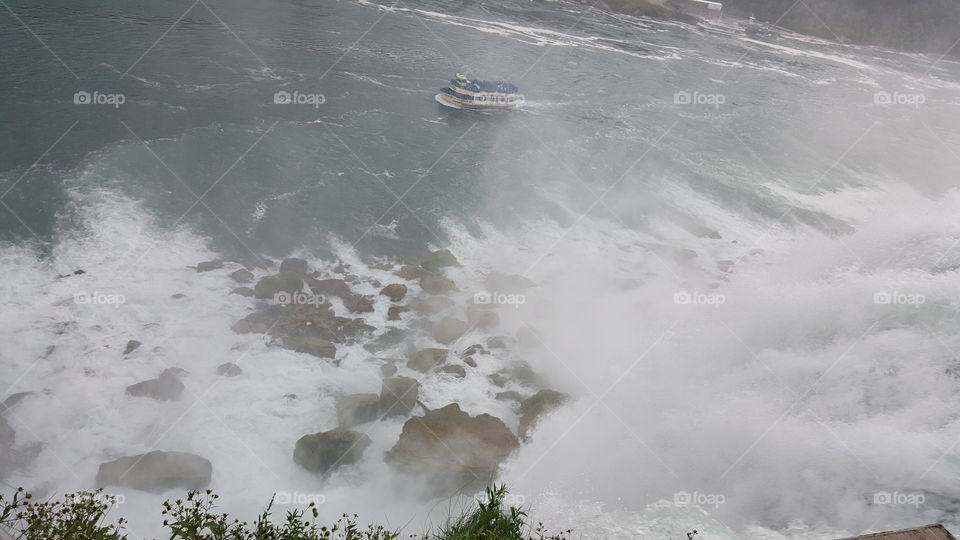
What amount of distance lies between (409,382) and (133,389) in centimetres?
1204

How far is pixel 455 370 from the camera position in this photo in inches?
1243

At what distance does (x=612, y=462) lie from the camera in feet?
89.0

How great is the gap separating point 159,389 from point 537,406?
16875mm

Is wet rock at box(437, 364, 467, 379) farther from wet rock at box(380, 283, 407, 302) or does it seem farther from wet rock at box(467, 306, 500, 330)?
wet rock at box(380, 283, 407, 302)

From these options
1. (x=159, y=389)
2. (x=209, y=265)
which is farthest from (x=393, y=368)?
(x=209, y=265)

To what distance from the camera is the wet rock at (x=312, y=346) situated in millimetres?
31531

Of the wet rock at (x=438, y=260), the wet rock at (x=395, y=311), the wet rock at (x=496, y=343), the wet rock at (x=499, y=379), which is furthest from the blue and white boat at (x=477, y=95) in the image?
the wet rock at (x=499, y=379)

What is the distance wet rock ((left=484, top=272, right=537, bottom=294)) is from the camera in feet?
126

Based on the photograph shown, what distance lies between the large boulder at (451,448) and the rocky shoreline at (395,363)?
0.13ft

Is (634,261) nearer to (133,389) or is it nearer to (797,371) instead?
(797,371)

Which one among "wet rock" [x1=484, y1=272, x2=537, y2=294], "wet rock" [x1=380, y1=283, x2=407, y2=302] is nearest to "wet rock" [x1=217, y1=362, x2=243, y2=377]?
"wet rock" [x1=380, y1=283, x2=407, y2=302]

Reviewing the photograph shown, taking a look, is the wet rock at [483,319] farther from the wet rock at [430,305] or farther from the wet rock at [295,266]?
the wet rock at [295,266]

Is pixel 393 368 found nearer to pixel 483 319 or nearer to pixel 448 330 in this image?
pixel 448 330

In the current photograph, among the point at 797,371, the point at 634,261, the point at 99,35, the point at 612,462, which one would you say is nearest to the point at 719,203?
the point at 634,261
